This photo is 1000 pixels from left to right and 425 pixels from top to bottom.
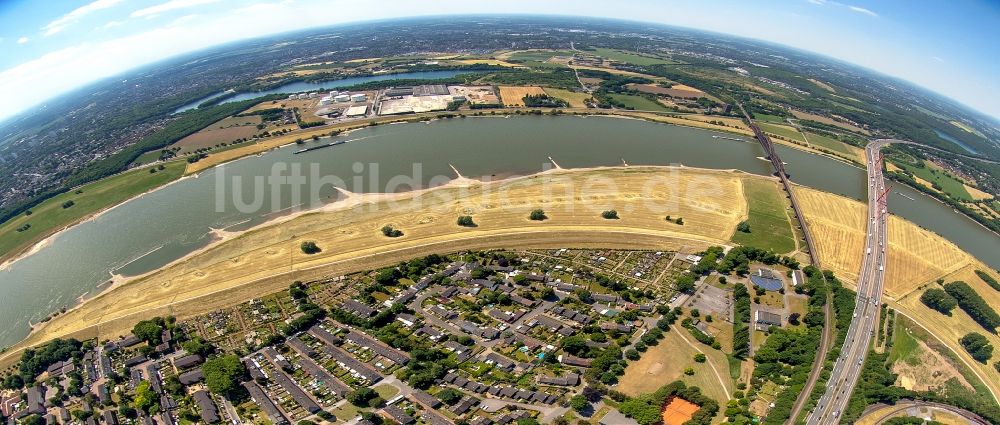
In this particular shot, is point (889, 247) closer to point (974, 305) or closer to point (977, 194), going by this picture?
point (974, 305)

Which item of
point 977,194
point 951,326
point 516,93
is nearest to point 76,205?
point 516,93

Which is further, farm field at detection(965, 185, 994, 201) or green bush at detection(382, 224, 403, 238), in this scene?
farm field at detection(965, 185, 994, 201)

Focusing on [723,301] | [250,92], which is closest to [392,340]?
[723,301]

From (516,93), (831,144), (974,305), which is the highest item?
(516,93)

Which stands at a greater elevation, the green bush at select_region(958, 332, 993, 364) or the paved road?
the paved road

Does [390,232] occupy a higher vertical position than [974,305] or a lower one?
higher

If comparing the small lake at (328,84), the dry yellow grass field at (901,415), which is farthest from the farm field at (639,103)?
the dry yellow grass field at (901,415)

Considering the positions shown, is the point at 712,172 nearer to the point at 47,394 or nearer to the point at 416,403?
the point at 416,403

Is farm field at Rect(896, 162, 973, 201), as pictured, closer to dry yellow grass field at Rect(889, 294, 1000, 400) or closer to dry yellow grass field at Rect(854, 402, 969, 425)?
dry yellow grass field at Rect(889, 294, 1000, 400)

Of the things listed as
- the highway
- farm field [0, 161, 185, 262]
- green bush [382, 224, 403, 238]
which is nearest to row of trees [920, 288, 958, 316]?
the highway
